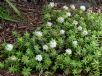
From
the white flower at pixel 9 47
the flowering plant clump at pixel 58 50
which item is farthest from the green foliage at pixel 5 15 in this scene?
the white flower at pixel 9 47

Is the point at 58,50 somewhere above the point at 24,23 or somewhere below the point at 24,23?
below

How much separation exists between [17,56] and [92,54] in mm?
739

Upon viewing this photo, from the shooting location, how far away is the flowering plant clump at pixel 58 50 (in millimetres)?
3115

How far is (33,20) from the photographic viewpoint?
12.4 ft

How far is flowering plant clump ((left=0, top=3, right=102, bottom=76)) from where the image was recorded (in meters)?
3.12

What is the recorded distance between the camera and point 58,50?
10.7ft

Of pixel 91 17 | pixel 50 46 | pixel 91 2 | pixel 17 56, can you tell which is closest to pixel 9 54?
pixel 17 56

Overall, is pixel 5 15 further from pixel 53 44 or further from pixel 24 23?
pixel 53 44

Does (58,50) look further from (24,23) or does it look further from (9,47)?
(24,23)

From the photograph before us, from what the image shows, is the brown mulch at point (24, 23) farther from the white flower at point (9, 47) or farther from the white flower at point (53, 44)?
the white flower at point (53, 44)

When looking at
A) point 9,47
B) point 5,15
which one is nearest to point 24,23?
point 5,15

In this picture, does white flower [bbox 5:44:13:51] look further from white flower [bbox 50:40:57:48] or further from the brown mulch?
white flower [bbox 50:40:57:48]

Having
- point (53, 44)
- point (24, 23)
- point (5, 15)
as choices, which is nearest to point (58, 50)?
point (53, 44)

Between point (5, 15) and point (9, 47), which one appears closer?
point (9, 47)
